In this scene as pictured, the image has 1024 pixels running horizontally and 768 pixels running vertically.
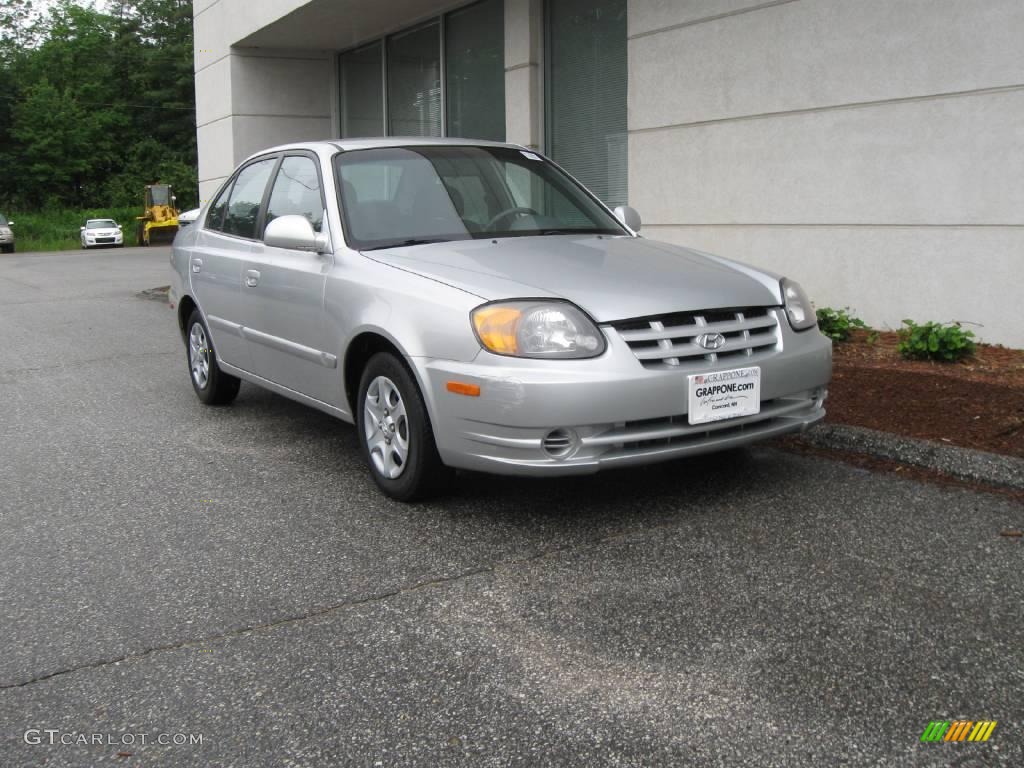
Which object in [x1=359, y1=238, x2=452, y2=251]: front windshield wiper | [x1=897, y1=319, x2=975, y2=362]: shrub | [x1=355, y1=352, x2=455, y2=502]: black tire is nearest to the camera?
[x1=355, y1=352, x2=455, y2=502]: black tire

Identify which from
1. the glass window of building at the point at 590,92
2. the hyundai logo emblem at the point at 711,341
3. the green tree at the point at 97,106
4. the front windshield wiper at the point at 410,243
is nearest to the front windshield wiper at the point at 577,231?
the front windshield wiper at the point at 410,243

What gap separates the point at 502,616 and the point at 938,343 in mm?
4480

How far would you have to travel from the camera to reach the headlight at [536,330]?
13.4 ft

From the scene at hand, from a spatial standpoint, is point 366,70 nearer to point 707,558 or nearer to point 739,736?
point 707,558

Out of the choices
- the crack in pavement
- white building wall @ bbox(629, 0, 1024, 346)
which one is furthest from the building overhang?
the crack in pavement

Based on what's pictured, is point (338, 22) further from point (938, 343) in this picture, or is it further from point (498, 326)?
point (498, 326)

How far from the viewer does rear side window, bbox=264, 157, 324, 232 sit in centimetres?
548

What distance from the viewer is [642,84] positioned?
9.90 metres

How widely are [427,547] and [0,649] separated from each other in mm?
1549

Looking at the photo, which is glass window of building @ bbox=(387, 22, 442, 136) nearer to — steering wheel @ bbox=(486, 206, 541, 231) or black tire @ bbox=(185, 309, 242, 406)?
black tire @ bbox=(185, 309, 242, 406)

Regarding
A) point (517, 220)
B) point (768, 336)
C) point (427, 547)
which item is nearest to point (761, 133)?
point (517, 220)

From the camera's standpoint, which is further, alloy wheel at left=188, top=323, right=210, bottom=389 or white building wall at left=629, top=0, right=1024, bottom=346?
white building wall at left=629, top=0, right=1024, bottom=346

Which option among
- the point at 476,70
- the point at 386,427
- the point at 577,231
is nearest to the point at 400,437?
the point at 386,427
